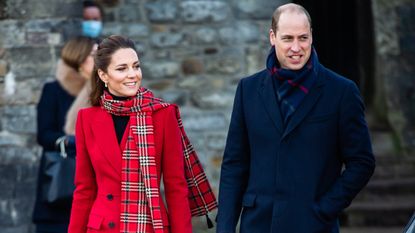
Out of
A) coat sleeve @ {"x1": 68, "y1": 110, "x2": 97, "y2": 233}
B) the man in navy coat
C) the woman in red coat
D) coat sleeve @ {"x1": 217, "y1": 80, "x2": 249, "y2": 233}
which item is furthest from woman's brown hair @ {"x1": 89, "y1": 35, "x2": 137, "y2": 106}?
the man in navy coat

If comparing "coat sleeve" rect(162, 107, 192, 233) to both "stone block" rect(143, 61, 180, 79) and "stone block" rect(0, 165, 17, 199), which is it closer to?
"stone block" rect(0, 165, 17, 199)

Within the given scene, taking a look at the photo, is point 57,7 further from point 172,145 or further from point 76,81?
point 172,145

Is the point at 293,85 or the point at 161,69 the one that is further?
the point at 161,69

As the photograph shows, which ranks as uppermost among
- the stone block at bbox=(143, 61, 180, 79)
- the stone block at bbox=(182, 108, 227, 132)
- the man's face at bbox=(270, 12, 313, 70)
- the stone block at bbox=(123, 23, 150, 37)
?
the man's face at bbox=(270, 12, 313, 70)

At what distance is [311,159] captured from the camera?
4.60 m

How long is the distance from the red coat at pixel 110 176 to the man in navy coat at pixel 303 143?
327mm

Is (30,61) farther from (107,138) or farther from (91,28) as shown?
(107,138)

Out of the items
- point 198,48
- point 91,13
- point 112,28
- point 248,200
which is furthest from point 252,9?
point 248,200

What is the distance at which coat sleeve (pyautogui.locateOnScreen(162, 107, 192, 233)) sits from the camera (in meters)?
4.81

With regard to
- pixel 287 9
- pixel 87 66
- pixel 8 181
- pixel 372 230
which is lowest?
pixel 372 230

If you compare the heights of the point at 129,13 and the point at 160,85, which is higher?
the point at 129,13

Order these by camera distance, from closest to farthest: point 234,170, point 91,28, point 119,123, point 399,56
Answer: point 234,170 < point 119,123 < point 91,28 < point 399,56

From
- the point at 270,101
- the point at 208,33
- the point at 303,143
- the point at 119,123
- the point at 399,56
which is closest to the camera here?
the point at 303,143

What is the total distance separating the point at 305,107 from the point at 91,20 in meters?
4.36
